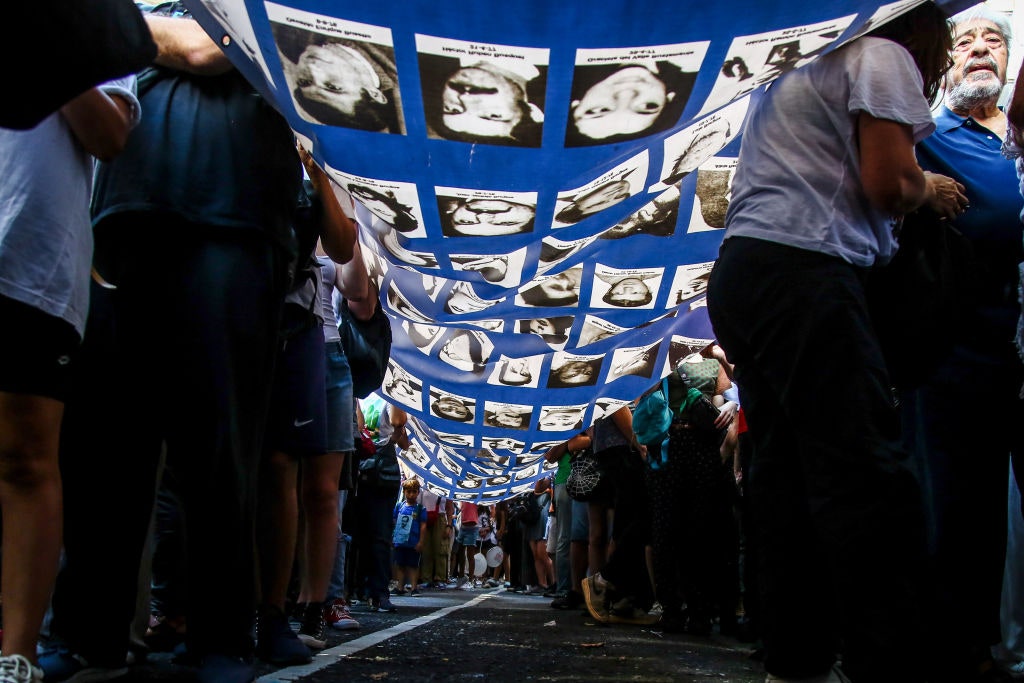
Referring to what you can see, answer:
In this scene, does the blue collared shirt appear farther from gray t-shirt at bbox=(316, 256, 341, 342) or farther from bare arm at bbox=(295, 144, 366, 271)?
gray t-shirt at bbox=(316, 256, 341, 342)

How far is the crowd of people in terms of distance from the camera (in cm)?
186

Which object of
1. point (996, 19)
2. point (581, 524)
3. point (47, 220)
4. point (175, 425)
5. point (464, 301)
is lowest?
point (175, 425)

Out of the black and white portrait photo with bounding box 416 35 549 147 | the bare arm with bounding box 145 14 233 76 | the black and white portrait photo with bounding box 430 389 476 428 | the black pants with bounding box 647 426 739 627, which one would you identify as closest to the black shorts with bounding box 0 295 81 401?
the bare arm with bounding box 145 14 233 76

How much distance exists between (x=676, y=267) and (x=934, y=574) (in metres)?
1.61

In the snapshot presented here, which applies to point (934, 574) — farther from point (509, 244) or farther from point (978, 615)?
point (509, 244)

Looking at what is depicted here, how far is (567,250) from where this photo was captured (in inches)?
128

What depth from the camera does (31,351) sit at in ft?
6.15

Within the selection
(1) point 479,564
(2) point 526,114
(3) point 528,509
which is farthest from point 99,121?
(1) point 479,564

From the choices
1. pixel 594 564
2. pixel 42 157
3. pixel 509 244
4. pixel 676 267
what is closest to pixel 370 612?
pixel 594 564

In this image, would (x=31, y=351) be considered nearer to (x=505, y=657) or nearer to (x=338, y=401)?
(x=338, y=401)

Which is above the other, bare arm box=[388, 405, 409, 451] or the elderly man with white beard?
bare arm box=[388, 405, 409, 451]

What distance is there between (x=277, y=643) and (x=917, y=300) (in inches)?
81.5

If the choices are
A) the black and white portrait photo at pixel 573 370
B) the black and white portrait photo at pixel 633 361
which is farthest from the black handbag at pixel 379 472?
the black and white portrait photo at pixel 633 361

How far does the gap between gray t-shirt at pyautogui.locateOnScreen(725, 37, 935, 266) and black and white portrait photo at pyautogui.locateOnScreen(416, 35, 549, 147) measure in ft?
1.86
